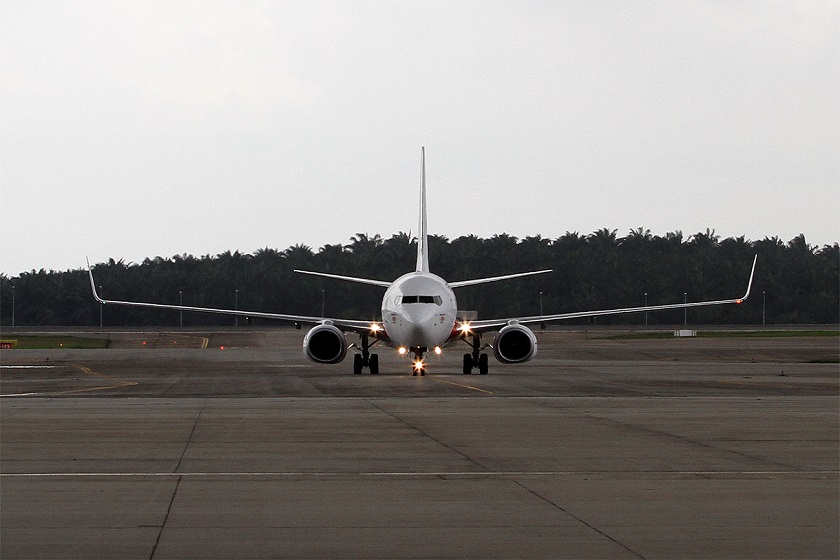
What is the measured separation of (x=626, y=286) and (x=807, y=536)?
437ft

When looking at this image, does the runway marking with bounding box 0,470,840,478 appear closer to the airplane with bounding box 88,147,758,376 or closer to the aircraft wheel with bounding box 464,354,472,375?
the airplane with bounding box 88,147,758,376

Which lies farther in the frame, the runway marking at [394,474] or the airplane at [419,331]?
the airplane at [419,331]

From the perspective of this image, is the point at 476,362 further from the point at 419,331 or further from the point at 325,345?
the point at 325,345

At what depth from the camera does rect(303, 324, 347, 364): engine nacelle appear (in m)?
38.0

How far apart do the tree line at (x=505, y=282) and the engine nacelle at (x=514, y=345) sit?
3322 inches

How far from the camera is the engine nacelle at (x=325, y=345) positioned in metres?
38.0

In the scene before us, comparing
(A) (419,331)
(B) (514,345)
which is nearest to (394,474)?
(A) (419,331)

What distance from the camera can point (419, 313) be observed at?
118 feet

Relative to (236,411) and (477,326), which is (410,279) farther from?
(236,411)

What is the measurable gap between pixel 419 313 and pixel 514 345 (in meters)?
4.16

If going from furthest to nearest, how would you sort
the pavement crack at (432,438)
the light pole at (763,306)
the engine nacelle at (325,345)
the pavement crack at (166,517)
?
the light pole at (763,306), the engine nacelle at (325,345), the pavement crack at (432,438), the pavement crack at (166,517)

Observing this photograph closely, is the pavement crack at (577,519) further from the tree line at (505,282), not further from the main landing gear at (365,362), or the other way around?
the tree line at (505,282)

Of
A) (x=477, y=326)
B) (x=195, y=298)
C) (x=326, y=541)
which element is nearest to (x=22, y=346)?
(x=477, y=326)

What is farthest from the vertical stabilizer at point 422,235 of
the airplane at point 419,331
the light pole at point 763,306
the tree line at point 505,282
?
the light pole at point 763,306
